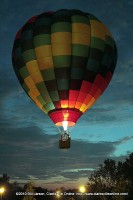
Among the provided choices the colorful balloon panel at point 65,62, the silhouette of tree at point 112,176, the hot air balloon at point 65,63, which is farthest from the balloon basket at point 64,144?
the silhouette of tree at point 112,176

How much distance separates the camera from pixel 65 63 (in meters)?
33.1

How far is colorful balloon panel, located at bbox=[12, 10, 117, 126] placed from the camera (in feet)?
109

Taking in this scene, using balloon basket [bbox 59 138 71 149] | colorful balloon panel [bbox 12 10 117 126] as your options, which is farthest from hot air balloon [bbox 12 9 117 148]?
balloon basket [bbox 59 138 71 149]

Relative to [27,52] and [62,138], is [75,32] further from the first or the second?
[62,138]

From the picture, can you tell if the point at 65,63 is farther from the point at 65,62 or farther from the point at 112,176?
the point at 112,176

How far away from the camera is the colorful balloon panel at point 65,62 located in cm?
3316

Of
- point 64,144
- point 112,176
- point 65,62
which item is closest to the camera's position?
point 64,144

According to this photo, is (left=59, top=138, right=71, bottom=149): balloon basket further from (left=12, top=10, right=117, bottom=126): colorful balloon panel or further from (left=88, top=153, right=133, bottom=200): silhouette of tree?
(left=88, top=153, right=133, bottom=200): silhouette of tree

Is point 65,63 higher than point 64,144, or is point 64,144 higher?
point 65,63

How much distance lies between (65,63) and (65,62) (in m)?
0.09

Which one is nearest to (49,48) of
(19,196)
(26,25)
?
(26,25)

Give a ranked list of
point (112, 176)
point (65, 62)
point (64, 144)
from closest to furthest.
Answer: point (64, 144) → point (65, 62) → point (112, 176)

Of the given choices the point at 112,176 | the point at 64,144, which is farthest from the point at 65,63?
the point at 112,176

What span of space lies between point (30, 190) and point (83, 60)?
38.4m
